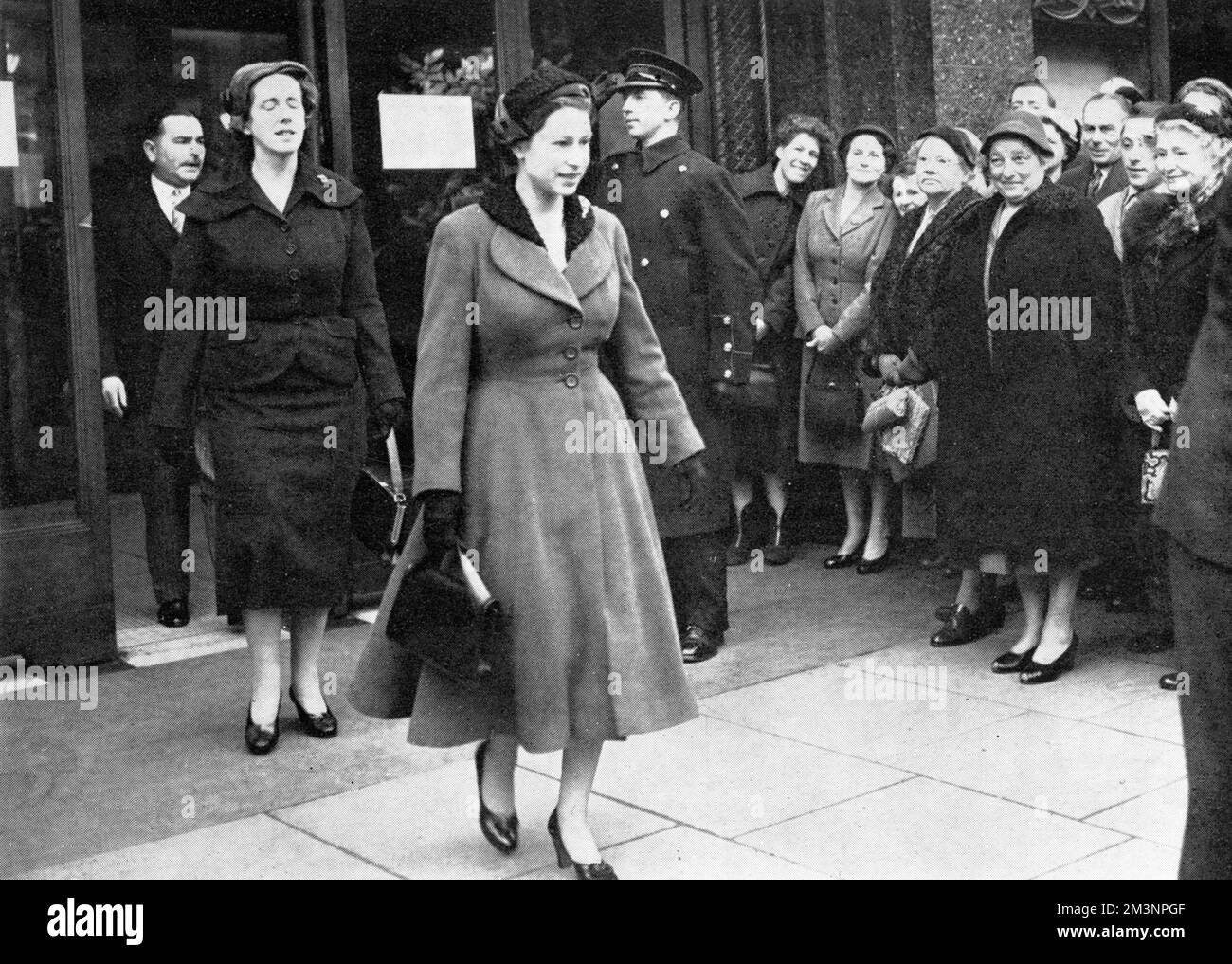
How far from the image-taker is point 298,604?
6121 mm

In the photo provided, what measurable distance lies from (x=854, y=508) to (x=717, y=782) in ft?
12.0

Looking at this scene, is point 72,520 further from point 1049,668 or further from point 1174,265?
point 1174,265

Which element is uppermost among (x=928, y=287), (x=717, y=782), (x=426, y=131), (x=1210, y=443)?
(x=426, y=131)

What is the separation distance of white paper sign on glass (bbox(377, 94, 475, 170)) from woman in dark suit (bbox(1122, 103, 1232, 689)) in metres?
3.18

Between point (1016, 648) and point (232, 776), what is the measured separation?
3.03 m

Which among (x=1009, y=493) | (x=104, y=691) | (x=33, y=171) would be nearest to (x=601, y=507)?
(x=1009, y=493)

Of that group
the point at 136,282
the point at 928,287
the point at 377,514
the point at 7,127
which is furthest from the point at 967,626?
the point at 7,127

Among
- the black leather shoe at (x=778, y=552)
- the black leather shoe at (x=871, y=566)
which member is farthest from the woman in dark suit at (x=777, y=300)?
the black leather shoe at (x=871, y=566)

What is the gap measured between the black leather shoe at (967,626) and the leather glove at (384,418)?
2499 mm

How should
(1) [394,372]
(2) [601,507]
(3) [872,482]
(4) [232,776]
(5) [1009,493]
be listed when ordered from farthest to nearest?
1. (3) [872,482]
2. (5) [1009,493]
3. (1) [394,372]
4. (4) [232,776]
5. (2) [601,507]

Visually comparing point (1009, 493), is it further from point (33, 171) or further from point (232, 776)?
point (33, 171)

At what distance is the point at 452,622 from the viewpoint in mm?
4527

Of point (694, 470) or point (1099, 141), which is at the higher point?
point (1099, 141)

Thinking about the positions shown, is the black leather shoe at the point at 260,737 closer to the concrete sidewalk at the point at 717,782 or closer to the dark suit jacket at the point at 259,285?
the concrete sidewalk at the point at 717,782
